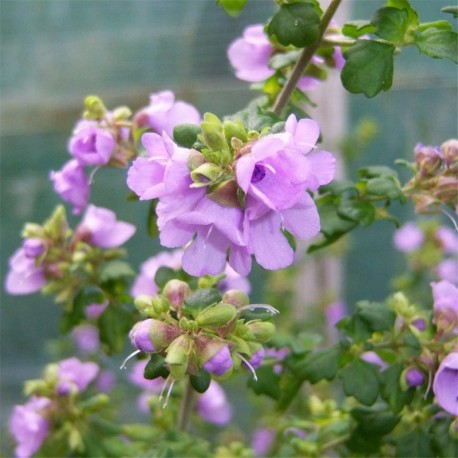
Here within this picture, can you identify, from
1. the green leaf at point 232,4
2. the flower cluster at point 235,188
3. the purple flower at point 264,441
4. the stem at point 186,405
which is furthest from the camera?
the purple flower at point 264,441

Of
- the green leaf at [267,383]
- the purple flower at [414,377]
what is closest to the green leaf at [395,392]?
the purple flower at [414,377]

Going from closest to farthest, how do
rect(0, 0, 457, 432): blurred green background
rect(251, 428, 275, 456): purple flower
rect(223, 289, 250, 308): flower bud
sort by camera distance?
rect(223, 289, 250, 308): flower bud < rect(251, 428, 275, 456): purple flower < rect(0, 0, 457, 432): blurred green background

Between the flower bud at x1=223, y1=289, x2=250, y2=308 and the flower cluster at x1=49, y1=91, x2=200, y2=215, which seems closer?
the flower bud at x1=223, y1=289, x2=250, y2=308

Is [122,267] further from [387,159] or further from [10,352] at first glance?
[10,352]

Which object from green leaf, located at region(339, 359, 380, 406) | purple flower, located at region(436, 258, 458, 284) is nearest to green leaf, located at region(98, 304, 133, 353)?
green leaf, located at region(339, 359, 380, 406)

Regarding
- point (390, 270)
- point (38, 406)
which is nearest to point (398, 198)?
point (38, 406)

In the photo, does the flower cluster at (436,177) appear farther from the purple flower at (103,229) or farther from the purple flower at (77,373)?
the purple flower at (77,373)

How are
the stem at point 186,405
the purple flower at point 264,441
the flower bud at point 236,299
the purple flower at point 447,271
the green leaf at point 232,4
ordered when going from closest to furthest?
the flower bud at point 236,299 < the green leaf at point 232,4 < the stem at point 186,405 < the purple flower at point 264,441 < the purple flower at point 447,271

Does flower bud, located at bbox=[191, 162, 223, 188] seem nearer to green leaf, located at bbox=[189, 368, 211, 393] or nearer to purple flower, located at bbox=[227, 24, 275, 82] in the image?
green leaf, located at bbox=[189, 368, 211, 393]
